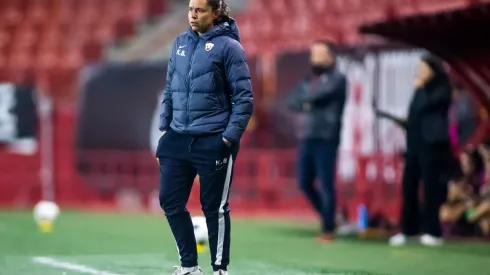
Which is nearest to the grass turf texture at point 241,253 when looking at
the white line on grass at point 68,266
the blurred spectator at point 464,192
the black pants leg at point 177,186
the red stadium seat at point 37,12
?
the white line on grass at point 68,266

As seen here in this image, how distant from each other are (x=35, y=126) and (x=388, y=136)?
6.91 meters

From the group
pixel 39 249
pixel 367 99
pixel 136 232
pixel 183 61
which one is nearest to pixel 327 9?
pixel 367 99

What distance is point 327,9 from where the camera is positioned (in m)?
17.4

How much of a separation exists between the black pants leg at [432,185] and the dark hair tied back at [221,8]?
4508mm

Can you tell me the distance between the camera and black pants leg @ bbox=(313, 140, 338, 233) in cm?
1106

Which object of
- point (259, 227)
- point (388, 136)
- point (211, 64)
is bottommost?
point (259, 227)

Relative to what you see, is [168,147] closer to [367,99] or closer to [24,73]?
[367,99]

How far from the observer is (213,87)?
661 centimetres

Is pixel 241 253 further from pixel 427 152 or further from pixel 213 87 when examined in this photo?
pixel 213 87

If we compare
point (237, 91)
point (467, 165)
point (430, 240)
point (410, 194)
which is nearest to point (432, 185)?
point (410, 194)

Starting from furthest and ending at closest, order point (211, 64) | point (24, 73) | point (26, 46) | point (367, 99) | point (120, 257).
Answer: point (26, 46), point (24, 73), point (367, 99), point (120, 257), point (211, 64)

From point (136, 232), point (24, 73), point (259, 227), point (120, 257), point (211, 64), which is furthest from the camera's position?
point (24, 73)

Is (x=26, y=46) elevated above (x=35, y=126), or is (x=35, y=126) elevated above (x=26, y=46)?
(x=26, y=46)

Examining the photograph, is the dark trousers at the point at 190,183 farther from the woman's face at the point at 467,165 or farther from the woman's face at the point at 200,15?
the woman's face at the point at 467,165
